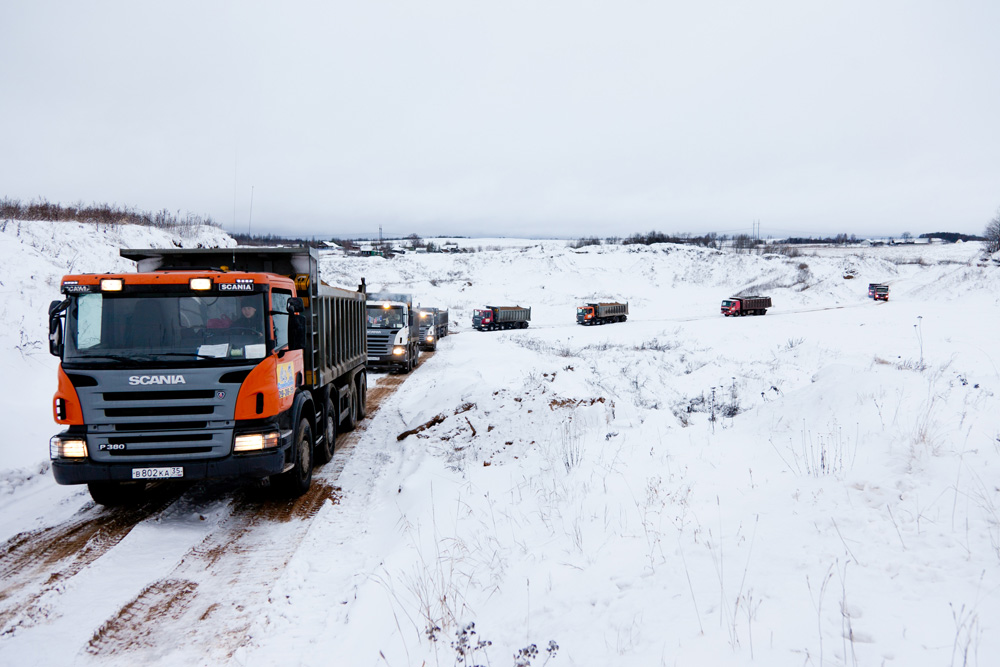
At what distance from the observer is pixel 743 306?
5169 centimetres

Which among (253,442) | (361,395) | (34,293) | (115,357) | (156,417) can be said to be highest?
(34,293)

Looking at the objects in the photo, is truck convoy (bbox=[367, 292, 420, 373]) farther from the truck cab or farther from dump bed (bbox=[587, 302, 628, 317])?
dump bed (bbox=[587, 302, 628, 317])

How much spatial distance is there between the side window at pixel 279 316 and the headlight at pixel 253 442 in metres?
1.22

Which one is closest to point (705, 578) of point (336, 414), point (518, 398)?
point (518, 398)

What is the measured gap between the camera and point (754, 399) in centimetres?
1144

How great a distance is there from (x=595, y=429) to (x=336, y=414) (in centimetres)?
542

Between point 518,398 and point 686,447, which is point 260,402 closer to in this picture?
point 518,398

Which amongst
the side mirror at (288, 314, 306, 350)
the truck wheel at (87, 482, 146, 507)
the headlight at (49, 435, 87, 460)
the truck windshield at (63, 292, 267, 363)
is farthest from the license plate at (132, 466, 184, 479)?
the side mirror at (288, 314, 306, 350)

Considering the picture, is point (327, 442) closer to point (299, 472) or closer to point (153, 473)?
point (299, 472)

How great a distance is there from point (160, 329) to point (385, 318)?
13.9 m

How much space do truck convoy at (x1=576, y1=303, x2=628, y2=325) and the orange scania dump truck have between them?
137ft

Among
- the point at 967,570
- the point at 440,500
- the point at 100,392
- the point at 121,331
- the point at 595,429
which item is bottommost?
the point at 440,500

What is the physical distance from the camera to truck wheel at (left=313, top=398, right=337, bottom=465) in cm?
916

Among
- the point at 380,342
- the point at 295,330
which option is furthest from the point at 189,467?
the point at 380,342
